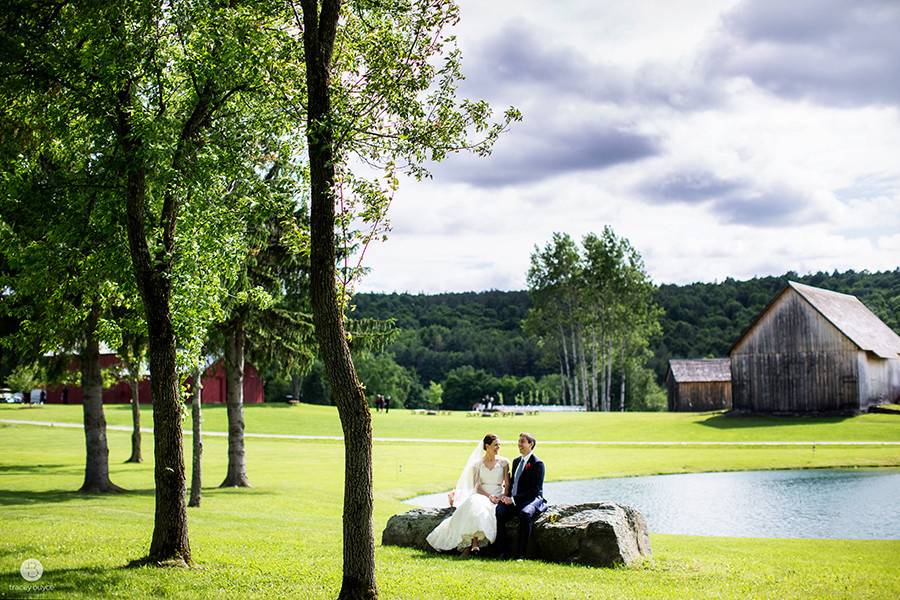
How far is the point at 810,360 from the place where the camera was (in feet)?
181

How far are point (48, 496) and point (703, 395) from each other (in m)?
63.3

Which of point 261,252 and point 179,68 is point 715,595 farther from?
point 261,252

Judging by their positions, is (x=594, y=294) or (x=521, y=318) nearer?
(x=594, y=294)

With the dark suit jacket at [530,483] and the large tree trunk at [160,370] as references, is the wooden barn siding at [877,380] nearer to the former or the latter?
the dark suit jacket at [530,483]

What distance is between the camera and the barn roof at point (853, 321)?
54969 mm

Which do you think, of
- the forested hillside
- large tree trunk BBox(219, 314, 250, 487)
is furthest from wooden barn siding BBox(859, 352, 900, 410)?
large tree trunk BBox(219, 314, 250, 487)

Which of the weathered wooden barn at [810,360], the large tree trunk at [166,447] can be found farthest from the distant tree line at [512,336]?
the large tree trunk at [166,447]

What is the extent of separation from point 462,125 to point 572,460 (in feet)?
93.7

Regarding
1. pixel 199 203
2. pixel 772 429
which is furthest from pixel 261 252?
pixel 772 429

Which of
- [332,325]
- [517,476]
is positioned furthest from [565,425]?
[332,325]

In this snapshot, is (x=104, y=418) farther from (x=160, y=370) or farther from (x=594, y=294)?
(x=594, y=294)

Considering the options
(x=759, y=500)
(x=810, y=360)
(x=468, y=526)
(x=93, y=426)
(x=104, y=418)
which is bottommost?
(x=759, y=500)

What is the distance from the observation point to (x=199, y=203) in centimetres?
1209

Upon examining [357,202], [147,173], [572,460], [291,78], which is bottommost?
[572,460]
